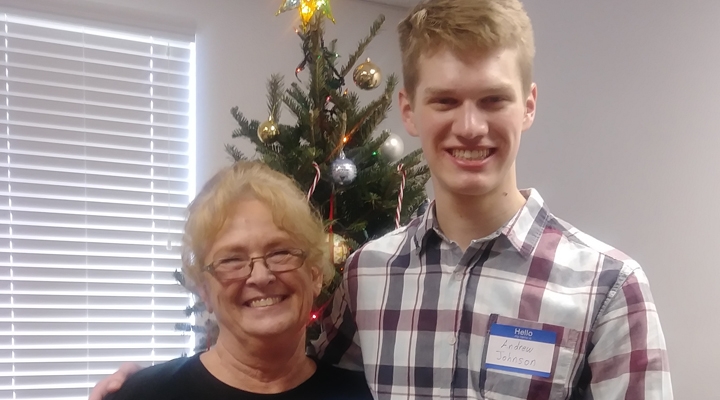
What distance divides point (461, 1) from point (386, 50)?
1857mm

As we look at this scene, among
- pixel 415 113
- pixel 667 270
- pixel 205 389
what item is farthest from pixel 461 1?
pixel 667 270

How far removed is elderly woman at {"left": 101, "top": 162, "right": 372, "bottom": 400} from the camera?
1.04 metres

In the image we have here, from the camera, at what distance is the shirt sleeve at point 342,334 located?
126 centimetres

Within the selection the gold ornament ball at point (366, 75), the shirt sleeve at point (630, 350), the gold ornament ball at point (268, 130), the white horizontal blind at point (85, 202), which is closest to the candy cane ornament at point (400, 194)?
the gold ornament ball at point (366, 75)

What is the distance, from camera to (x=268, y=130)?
1588 millimetres

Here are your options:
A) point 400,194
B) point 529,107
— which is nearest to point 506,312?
point 529,107

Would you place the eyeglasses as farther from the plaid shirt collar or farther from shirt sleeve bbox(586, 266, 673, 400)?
shirt sleeve bbox(586, 266, 673, 400)

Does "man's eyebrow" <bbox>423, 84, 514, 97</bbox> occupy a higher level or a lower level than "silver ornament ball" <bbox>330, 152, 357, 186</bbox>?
higher

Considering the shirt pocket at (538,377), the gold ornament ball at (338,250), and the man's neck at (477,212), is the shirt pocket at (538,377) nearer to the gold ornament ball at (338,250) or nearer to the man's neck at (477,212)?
the man's neck at (477,212)

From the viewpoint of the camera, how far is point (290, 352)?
110 centimetres

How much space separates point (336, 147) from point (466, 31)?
651 millimetres

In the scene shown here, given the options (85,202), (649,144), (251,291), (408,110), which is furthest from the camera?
(85,202)

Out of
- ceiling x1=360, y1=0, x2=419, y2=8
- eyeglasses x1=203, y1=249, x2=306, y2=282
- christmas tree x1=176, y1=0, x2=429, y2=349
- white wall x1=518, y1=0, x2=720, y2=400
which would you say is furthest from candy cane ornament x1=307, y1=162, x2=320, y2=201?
ceiling x1=360, y1=0, x2=419, y2=8

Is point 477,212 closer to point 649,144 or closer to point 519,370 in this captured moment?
point 519,370
